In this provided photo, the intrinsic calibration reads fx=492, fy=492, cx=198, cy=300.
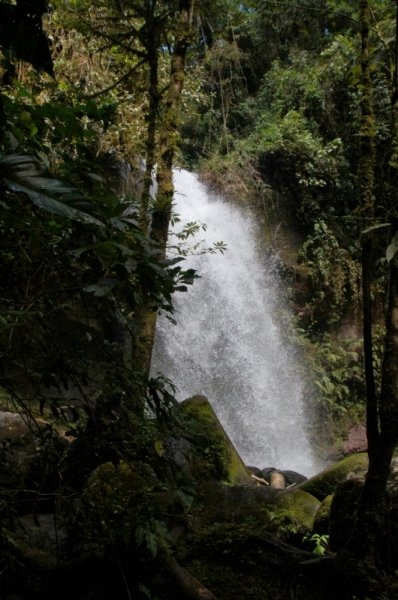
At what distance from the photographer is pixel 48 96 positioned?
752 cm

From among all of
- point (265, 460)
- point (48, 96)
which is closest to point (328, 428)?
point (265, 460)

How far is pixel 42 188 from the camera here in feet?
3.38

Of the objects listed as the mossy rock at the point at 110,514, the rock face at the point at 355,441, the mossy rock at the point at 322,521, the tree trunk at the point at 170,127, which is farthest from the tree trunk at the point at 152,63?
the rock face at the point at 355,441

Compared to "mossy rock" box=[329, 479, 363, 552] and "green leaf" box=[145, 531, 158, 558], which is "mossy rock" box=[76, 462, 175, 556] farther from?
"mossy rock" box=[329, 479, 363, 552]

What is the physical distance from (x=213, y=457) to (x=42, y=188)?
4375mm

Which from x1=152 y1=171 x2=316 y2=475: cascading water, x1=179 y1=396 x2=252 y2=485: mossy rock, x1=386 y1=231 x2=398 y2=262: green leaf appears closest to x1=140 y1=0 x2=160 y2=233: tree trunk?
x1=179 y1=396 x2=252 y2=485: mossy rock

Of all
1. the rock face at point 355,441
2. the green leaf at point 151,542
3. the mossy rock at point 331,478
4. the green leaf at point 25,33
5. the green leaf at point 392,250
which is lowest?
the green leaf at point 151,542

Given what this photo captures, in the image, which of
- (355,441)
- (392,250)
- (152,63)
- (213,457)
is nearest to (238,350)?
(355,441)

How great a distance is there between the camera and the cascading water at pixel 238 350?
977 cm

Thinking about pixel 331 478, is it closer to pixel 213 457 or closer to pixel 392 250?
pixel 213 457

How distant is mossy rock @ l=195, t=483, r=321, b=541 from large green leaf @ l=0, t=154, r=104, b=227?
282 centimetres

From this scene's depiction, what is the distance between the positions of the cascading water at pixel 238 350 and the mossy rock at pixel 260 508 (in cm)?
561

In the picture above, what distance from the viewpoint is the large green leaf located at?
1.01 metres

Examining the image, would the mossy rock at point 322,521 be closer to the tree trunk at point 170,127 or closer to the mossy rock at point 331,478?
the mossy rock at point 331,478
